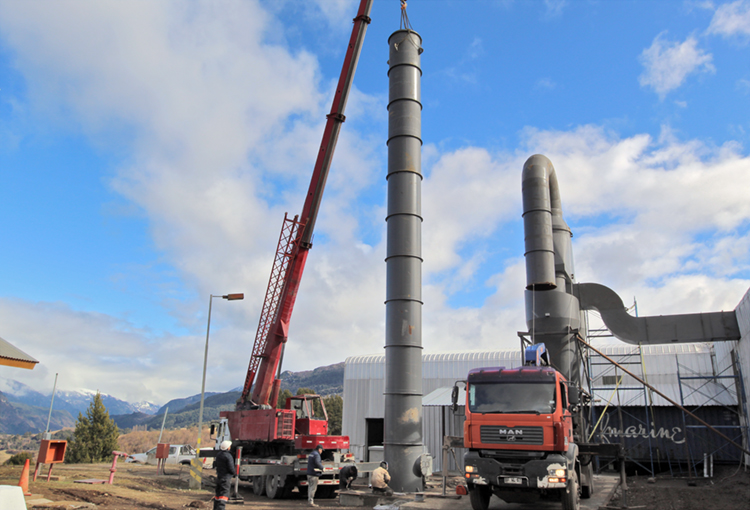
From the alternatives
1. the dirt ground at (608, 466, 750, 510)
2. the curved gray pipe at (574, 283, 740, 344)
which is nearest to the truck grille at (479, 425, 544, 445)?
the dirt ground at (608, 466, 750, 510)

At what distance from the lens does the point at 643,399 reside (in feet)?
91.1

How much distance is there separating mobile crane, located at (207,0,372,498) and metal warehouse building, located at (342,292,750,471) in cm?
338

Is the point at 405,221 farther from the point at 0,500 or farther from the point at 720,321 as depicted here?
the point at 720,321

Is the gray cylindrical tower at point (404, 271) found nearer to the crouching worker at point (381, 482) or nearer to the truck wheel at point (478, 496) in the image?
the crouching worker at point (381, 482)

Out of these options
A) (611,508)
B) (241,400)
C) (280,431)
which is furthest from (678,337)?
(241,400)

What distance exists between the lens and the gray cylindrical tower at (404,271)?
15430mm

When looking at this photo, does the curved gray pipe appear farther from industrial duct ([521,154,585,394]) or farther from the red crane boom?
the red crane boom

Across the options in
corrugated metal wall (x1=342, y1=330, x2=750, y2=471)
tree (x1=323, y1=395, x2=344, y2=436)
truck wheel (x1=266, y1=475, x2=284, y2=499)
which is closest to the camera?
truck wheel (x1=266, y1=475, x2=284, y2=499)

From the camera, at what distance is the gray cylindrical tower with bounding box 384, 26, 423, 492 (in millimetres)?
15430

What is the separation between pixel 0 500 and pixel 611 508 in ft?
41.8

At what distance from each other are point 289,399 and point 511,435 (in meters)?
10.7

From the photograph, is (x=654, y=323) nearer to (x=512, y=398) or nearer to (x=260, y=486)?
(x=512, y=398)

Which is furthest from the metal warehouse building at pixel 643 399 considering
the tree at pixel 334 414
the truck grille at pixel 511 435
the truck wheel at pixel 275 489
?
the tree at pixel 334 414

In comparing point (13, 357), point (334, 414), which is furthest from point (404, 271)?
point (334, 414)
